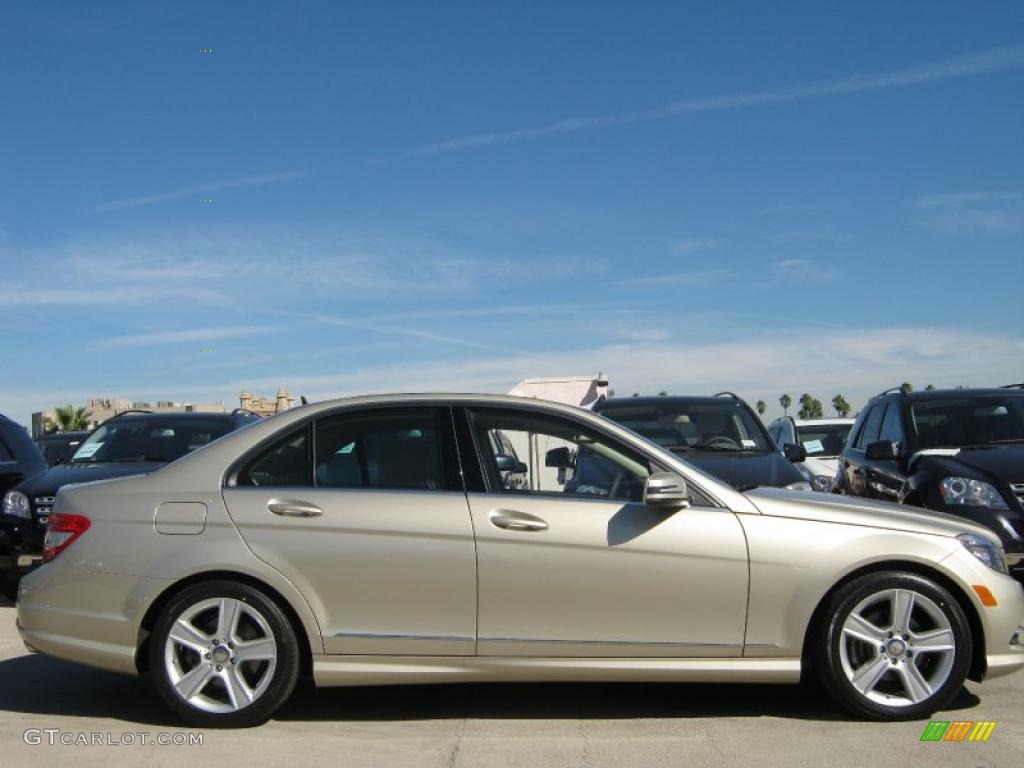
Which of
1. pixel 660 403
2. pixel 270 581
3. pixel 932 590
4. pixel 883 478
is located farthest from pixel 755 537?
pixel 660 403

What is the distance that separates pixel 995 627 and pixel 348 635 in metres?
3.07

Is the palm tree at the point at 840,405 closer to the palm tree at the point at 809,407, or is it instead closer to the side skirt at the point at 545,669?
the palm tree at the point at 809,407

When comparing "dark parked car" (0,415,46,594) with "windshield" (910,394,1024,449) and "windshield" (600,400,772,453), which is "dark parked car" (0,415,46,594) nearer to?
"windshield" (600,400,772,453)

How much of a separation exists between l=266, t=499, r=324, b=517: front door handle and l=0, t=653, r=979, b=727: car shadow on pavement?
1067mm

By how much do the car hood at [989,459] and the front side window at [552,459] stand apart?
3900 mm

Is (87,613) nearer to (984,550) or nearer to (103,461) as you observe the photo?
(984,550)

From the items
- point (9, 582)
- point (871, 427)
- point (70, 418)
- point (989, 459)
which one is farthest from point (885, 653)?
point (70, 418)

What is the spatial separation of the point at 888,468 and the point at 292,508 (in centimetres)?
590

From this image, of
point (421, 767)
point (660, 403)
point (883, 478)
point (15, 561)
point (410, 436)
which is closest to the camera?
point (421, 767)

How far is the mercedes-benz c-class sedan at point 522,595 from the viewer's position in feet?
17.1

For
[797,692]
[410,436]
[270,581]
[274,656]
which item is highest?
[410,436]

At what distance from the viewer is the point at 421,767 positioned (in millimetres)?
4727

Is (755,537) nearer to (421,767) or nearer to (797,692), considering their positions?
(797,692)

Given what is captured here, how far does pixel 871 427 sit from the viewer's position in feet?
35.9
